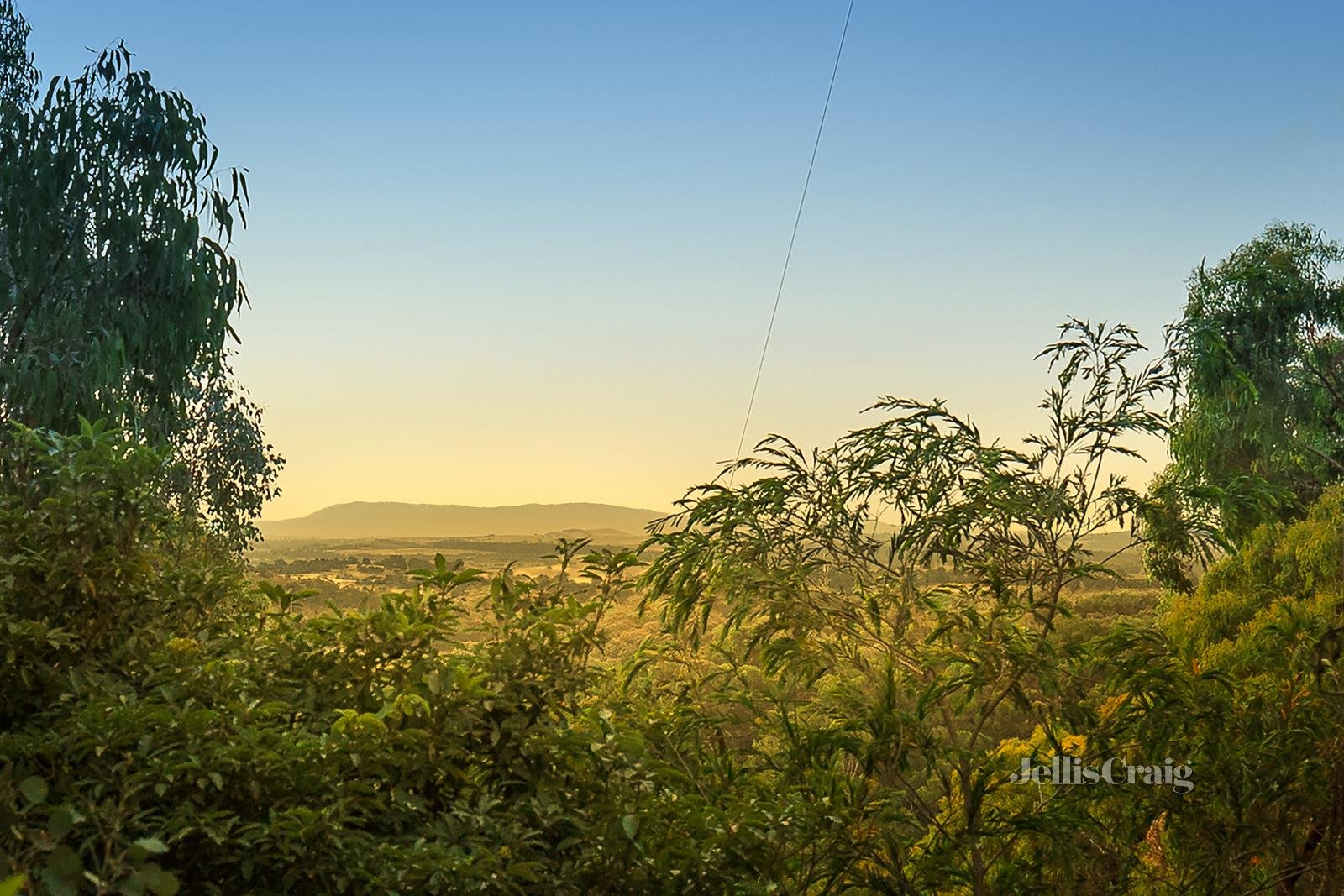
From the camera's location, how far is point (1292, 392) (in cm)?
846

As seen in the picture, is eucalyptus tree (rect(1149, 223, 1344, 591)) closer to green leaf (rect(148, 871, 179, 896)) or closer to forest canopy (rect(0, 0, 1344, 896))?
forest canopy (rect(0, 0, 1344, 896))

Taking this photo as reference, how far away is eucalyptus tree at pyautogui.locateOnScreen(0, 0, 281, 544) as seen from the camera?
4809 millimetres

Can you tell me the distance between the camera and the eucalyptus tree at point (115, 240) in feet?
15.8

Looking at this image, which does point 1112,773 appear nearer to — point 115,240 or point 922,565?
point 922,565

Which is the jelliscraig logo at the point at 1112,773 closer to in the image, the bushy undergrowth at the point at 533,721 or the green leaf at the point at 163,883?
the bushy undergrowth at the point at 533,721

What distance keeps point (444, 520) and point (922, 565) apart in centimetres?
856

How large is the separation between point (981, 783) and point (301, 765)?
1.41 metres

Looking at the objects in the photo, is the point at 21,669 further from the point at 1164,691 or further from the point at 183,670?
the point at 1164,691

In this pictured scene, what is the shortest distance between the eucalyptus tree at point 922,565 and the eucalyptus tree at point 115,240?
3.16m

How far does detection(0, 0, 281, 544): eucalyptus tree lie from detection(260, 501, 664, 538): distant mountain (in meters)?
4.23

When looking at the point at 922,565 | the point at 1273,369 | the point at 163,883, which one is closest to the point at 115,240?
the point at 922,565

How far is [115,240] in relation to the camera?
4.98 meters

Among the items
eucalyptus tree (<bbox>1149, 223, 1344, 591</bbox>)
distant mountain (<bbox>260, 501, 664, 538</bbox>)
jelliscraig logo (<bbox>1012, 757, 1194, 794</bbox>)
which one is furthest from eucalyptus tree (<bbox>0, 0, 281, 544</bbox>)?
eucalyptus tree (<bbox>1149, 223, 1344, 591</bbox>)

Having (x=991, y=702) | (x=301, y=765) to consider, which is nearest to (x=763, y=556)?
(x=991, y=702)
